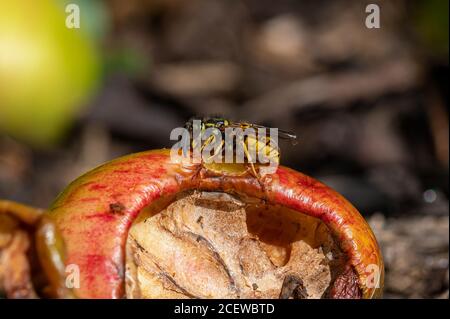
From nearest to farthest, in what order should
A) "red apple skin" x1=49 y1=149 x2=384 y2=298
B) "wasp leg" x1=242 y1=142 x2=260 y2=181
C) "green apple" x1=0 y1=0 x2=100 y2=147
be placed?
"red apple skin" x1=49 y1=149 x2=384 y2=298, "wasp leg" x1=242 y1=142 x2=260 y2=181, "green apple" x1=0 y1=0 x2=100 y2=147

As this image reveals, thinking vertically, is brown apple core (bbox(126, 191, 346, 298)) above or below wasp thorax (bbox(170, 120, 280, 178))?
below

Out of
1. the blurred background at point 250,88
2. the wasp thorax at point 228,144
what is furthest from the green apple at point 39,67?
the wasp thorax at point 228,144

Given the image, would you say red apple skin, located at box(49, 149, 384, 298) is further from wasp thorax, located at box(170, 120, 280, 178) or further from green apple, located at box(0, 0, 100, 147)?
green apple, located at box(0, 0, 100, 147)

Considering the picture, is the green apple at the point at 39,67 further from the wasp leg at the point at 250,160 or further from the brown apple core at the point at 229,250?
the wasp leg at the point at 250,160

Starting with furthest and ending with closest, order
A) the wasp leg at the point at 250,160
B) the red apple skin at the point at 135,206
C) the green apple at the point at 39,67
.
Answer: the green apple at the point at 39,67 → the wasp leg at the point at 250,160 → the red apple skin at the point at 135,206

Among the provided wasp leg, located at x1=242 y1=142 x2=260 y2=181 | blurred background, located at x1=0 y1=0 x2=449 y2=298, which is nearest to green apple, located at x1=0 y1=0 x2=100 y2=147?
blurred background, located at x1=0 y1=0 x2=449 y2=298

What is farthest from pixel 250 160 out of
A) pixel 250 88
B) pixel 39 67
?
pixel 250 88

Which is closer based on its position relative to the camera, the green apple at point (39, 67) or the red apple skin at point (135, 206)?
the red apple skin at point (135, 206)
